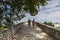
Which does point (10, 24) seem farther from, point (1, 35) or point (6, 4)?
point (1, 35)

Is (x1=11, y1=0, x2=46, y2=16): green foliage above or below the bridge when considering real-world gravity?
above

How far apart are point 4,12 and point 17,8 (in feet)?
5.27

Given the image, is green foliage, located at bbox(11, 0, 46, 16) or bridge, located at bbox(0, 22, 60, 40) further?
green foliage, located at bbox(11, 0, 46, 16)

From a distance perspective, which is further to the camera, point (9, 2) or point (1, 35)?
point (9, 2)

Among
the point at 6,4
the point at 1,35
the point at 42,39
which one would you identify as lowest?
the point at 42,39

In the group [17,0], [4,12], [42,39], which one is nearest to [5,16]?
[4,12]

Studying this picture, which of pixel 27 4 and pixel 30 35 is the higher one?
pixel 27 4

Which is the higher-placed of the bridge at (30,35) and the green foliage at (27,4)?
the green foliage at (27,4)

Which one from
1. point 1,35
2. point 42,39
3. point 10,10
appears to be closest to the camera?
point 1,35

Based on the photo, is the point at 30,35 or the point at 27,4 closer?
the point at 30,35

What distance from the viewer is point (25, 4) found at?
19641mm

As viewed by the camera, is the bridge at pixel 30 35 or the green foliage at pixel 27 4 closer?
the bridge at pixel 30 35

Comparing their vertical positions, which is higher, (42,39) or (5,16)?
(5,16)

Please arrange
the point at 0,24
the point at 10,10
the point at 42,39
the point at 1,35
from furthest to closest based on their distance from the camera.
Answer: the point at 10,10, the point at 0,24, the point at 42,39, the point at 1,35
